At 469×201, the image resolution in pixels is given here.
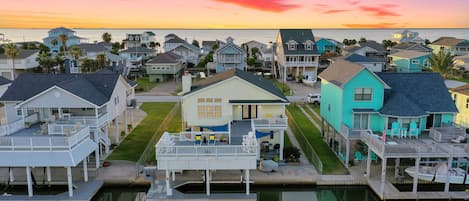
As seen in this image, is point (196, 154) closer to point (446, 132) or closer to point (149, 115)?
point (446, 132)

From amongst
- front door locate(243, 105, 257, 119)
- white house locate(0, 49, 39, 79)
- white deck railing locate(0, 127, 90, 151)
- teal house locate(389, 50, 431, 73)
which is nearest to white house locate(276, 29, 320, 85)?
teal house locate(389, 50, 431, 73)

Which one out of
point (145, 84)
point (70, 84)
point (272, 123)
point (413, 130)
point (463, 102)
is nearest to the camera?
point (413, 130)

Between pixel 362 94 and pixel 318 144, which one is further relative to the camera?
pixel 318 144

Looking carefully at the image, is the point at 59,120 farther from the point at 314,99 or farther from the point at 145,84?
the point at 145,84

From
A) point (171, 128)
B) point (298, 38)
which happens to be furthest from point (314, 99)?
point (298, 38)

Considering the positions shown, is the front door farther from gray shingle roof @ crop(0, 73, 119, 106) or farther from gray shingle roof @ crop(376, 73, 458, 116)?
gray shingle roof @ crop(0, 73, 119, 106)

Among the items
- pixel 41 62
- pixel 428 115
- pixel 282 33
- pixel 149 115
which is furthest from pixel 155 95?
pixel 428 115

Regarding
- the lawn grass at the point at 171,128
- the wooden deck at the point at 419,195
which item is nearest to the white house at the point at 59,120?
the lawn grass at the point at 171,128
